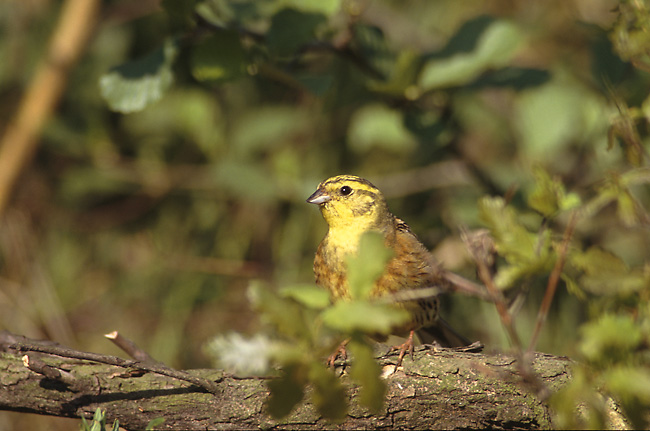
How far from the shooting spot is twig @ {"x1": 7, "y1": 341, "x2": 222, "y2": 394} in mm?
2205

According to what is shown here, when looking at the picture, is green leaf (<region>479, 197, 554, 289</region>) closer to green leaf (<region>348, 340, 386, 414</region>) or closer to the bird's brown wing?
green leaf (<region>348, 340, 386, 414</region>)

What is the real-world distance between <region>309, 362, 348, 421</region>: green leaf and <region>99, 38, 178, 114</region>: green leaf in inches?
70.6

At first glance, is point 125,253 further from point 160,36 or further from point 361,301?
point 361,301

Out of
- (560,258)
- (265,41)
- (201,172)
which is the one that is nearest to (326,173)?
(201,172)

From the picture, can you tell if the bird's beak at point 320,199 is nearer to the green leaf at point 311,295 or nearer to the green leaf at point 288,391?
the green leaf at point 311,295

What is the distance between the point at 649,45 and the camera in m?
2.10

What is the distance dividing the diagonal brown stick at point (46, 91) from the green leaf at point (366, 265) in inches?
157

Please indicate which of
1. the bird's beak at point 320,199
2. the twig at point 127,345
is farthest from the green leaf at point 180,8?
the twig at point 127,345

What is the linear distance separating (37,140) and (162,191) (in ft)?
3.01

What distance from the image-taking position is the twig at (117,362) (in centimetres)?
221

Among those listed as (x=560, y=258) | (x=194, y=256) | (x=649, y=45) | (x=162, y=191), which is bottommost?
(x=560, y=258)

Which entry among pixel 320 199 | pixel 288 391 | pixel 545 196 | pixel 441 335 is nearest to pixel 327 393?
pixel 288 391

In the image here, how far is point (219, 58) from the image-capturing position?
296 cm

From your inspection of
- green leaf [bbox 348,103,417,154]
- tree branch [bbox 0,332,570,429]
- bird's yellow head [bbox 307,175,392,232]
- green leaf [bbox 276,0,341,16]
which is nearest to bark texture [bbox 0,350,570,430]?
tree branch [bbox 0,332,570,429]
